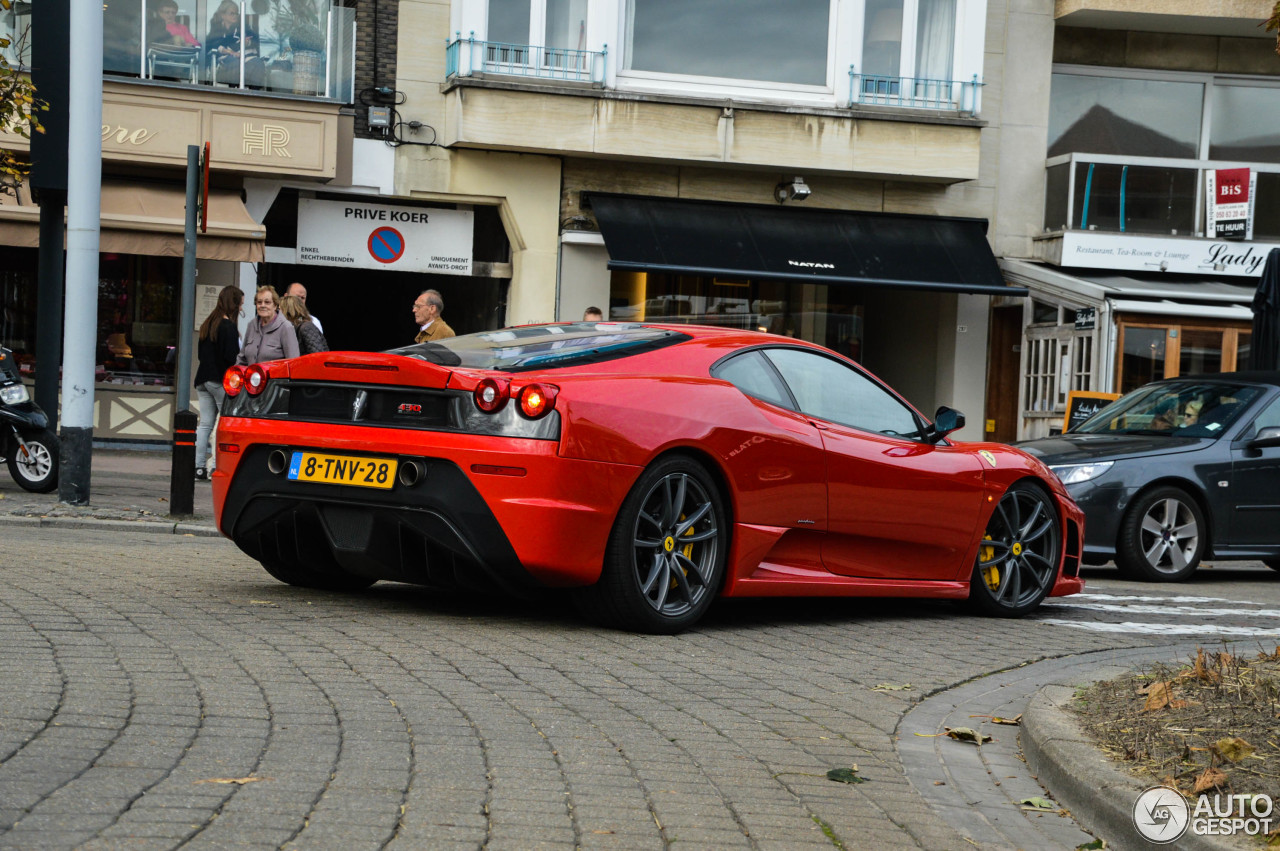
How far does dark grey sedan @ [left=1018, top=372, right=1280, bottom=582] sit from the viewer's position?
1103cm

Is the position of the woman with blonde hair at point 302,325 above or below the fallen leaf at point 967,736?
above

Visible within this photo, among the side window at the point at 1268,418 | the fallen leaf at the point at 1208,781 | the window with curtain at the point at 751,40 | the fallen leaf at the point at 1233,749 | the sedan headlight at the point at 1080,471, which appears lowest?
the fallen leaf at the point at 1208,781

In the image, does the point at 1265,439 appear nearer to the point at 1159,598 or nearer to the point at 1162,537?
the point at 1162,537

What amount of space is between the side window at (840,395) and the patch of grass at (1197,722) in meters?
2.07

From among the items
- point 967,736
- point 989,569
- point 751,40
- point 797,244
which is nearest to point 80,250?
point 989,569

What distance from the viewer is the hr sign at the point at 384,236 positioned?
19.7m

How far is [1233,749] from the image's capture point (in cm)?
432

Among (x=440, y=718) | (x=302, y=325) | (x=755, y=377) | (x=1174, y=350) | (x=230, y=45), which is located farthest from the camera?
(x=1174, y=350)

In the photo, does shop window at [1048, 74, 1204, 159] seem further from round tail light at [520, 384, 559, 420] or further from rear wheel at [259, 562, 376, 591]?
round tail light at [520, 384, 559, 420]

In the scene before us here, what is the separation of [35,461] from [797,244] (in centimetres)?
1068

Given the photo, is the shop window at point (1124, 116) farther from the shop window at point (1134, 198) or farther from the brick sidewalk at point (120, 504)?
the brick sidewalk at point (120, 504)

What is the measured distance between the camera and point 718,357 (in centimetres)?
711

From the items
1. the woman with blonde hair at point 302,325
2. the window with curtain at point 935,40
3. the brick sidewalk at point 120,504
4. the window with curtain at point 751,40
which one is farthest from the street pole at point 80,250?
the window with curtain at point 935,40

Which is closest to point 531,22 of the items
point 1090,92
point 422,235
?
point 422,235
